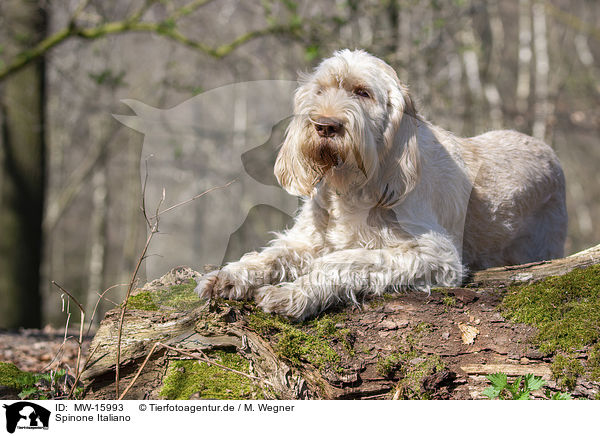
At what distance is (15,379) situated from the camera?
11.6ft

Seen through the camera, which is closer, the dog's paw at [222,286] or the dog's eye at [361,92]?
the dog's paw at [222,286]

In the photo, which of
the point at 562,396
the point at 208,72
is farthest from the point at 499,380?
the point at 208,72

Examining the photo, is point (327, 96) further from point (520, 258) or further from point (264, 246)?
point (520, 258)

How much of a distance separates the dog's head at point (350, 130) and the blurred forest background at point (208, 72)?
76 centimetres

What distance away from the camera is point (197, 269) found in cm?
362

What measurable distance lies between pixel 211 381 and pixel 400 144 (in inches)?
81.1

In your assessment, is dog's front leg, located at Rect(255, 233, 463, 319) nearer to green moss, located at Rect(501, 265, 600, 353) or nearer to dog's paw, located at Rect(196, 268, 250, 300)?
dog's paw, located at Rect(196, 268, 250, 300)

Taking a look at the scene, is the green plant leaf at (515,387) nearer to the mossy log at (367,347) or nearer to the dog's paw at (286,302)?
the mossy log at (367,347)

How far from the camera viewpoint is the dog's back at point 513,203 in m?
4.77
